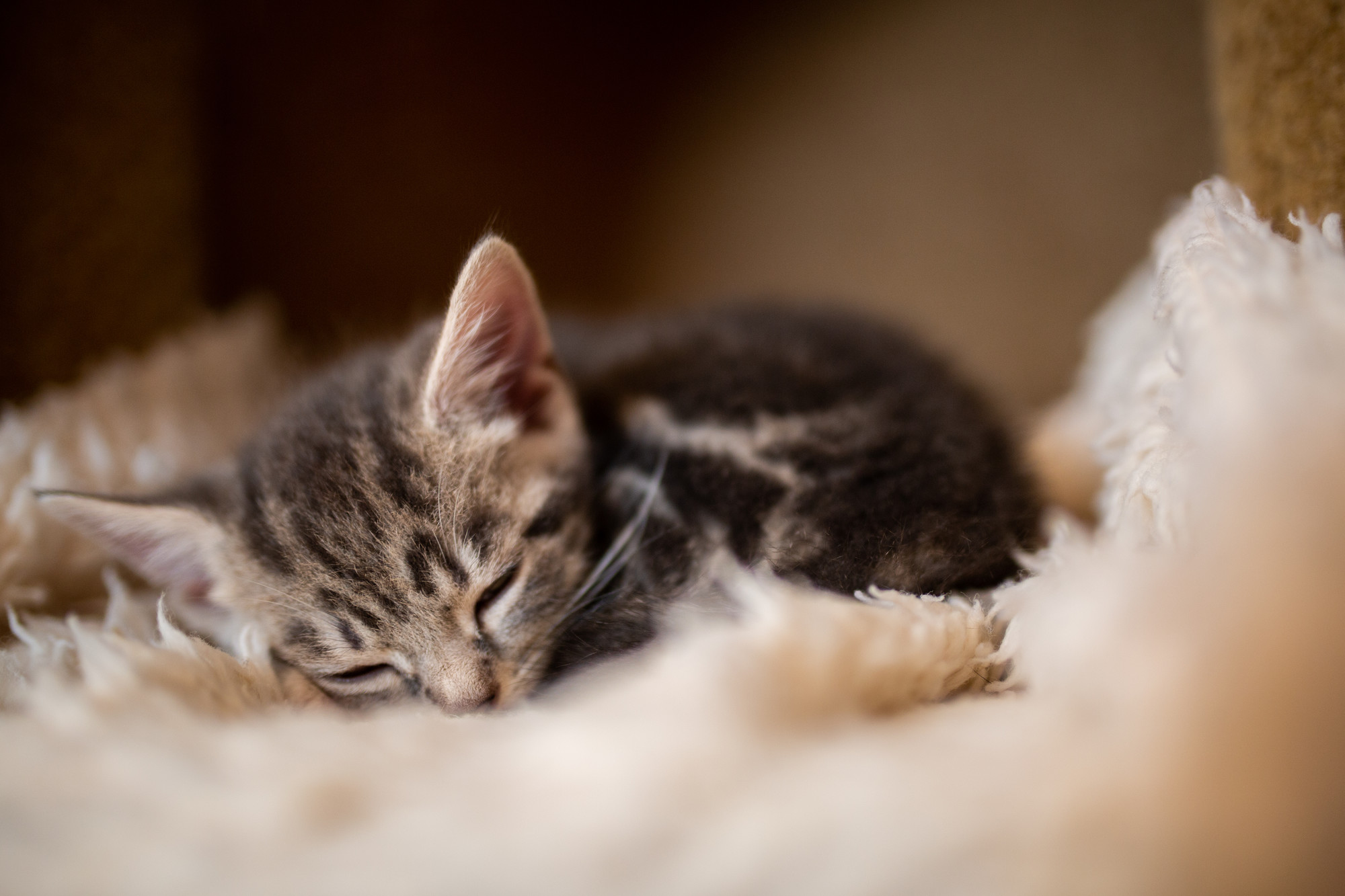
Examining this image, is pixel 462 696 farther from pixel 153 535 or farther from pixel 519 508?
pixel 153 535

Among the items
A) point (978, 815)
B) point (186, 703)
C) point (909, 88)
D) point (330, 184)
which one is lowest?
point (186, 703)

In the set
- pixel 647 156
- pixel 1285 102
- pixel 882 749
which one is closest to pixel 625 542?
pixel 882 749

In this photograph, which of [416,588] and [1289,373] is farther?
[416,588]

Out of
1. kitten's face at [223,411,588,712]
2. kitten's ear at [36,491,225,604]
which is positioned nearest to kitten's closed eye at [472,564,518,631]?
kitten's face at [223,411,588,712]

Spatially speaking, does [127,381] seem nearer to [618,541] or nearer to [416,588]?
[416,588]

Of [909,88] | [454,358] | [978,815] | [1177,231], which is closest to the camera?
[978,815]

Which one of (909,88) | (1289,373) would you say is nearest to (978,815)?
(1289,373)

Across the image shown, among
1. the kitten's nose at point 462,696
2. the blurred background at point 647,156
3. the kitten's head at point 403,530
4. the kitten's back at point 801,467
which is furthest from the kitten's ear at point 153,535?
the blurred background at point 647,156

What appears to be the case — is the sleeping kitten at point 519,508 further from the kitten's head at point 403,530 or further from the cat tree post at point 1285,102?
the cat tree post at point 1285,102
